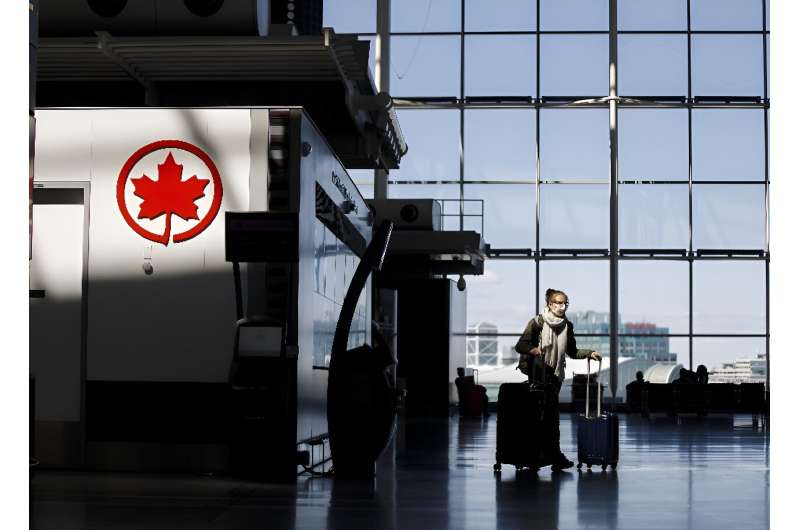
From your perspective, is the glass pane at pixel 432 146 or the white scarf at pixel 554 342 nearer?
the white scarf at pixel 554 342

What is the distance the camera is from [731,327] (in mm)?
28938

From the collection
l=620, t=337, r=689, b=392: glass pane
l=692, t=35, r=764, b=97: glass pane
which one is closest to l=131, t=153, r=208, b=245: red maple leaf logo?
l=620, t=337, r=689, b=392: glass pane

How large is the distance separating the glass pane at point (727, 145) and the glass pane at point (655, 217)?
76cm

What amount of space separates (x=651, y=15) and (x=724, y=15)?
172 centimetres

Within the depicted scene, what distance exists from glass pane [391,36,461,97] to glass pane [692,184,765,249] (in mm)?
6411

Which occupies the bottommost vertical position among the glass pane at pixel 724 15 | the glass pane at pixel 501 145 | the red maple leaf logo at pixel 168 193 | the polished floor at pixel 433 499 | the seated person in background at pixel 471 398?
the seated person in background at pixel 471 398

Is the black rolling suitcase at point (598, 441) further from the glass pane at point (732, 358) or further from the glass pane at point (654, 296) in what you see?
the glass pane at point (732, 358)

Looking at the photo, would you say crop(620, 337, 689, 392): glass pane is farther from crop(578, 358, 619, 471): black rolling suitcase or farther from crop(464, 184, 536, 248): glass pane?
crop(578, 358, 619, 471): black rolling suitcase

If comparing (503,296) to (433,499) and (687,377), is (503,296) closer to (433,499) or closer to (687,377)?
(687,377)

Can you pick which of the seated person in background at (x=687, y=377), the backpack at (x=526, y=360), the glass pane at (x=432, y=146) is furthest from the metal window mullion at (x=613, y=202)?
the backpack at (x=526, y=360)

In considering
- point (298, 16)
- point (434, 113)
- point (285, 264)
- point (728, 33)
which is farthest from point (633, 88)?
point (285, 264)

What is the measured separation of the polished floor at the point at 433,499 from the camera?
6.48 m

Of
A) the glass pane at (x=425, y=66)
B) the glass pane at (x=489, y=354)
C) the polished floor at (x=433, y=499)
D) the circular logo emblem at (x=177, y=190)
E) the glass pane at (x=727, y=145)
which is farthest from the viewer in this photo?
the glass pane at (x=489, y=354)

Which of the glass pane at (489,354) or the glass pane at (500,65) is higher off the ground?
the glass pane at (500,65)
